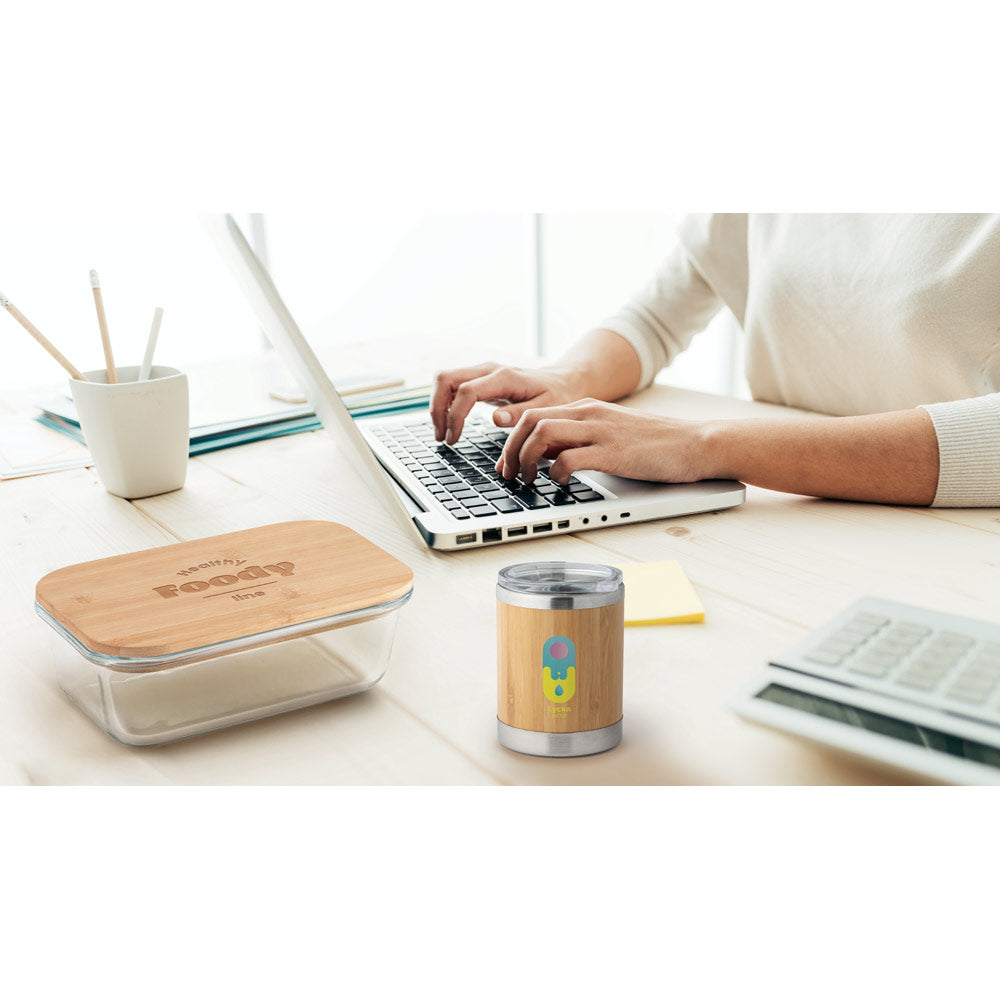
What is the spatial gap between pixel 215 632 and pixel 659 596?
0.35 metres

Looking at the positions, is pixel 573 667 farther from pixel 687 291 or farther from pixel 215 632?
pixel 687 291

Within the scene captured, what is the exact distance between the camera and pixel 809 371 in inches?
56.8

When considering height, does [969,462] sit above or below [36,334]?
below

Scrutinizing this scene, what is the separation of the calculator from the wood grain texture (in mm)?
82

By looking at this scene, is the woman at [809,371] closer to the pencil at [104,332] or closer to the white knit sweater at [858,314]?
the white knit sweater at [858,314]

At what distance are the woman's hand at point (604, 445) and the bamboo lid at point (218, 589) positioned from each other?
284 millimetres

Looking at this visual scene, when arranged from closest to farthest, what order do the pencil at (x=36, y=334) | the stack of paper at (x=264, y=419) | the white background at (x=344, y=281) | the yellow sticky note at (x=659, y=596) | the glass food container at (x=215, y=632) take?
the glass food container at (x=215, y=632) → the yellow sticky note at (x=659, y=596) → the pencil at (x=36, y=334) → the stack of paper at (x=264, y=419) → the white background at (x=344, y=281)

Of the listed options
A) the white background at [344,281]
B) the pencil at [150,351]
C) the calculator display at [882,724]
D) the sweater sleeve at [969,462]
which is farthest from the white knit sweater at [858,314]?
the white background at [344,281]

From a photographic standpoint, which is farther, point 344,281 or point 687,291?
point 344,281

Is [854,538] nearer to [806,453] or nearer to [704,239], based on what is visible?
[806,453]

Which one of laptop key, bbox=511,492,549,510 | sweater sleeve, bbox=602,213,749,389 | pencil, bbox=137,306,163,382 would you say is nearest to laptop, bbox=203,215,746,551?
laptop key, bbox=511,492,549,510

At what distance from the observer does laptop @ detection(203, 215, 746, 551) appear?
2.96ft

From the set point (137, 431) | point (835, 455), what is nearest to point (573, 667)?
point (835, 455)

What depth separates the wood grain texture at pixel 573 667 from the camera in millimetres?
548
